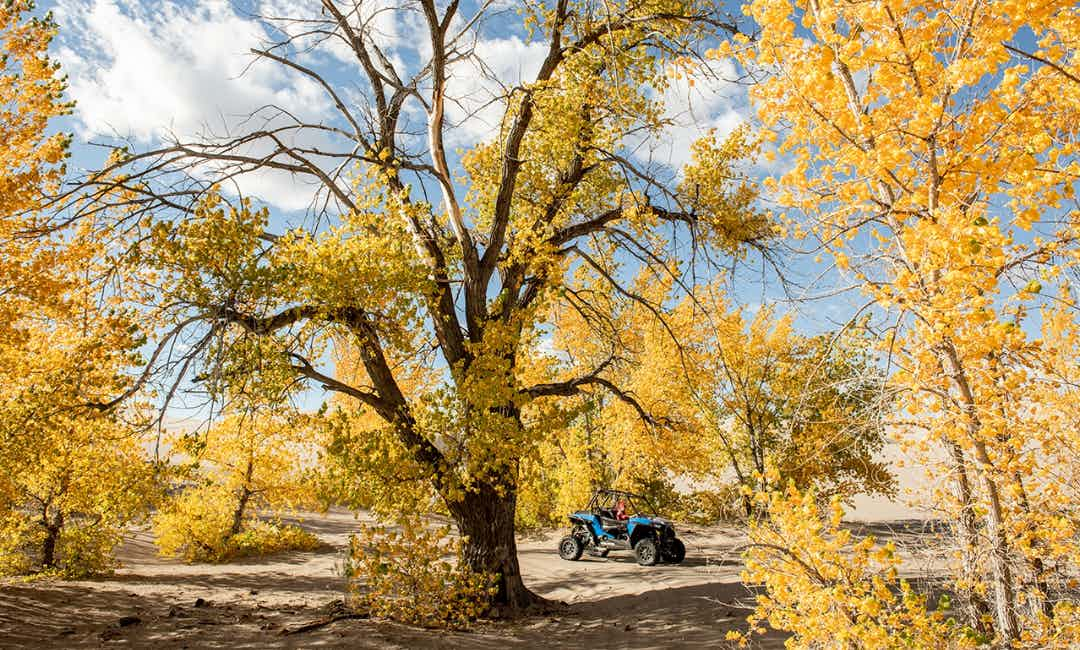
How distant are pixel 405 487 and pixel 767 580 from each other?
14.9 feet

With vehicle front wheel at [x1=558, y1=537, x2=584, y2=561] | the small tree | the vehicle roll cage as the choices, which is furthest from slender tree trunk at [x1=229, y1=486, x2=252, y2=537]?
the vehicle roll cage

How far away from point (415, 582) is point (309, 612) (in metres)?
1.57

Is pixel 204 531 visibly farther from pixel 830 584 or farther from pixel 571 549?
pixel 830 584

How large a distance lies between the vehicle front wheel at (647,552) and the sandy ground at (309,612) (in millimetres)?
315

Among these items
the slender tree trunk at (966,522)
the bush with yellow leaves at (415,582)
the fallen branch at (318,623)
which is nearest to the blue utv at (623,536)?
the bush with yellow leaves at (415,582)

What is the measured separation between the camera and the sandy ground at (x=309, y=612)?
20.9 ft

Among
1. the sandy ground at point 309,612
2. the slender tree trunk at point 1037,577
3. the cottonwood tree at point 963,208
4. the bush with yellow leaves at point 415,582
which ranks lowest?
the sandy ground at point 309,612

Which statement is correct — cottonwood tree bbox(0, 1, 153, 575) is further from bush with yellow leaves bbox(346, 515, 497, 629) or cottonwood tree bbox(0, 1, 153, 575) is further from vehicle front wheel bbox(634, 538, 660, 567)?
vehicle front wheel bbox(634, 538, 660, 567)

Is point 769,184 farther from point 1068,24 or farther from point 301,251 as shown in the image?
point 301,251

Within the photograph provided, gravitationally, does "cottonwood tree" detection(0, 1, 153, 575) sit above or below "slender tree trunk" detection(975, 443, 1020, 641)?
above

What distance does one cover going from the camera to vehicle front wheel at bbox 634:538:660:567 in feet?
40.4

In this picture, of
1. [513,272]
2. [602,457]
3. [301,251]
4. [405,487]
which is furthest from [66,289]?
[602,457]

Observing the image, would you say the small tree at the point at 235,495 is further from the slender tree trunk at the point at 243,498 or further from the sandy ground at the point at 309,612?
the sandy ground at the point at 309,612

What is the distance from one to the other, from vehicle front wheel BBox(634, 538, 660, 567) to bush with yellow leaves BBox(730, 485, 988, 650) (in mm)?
9068
